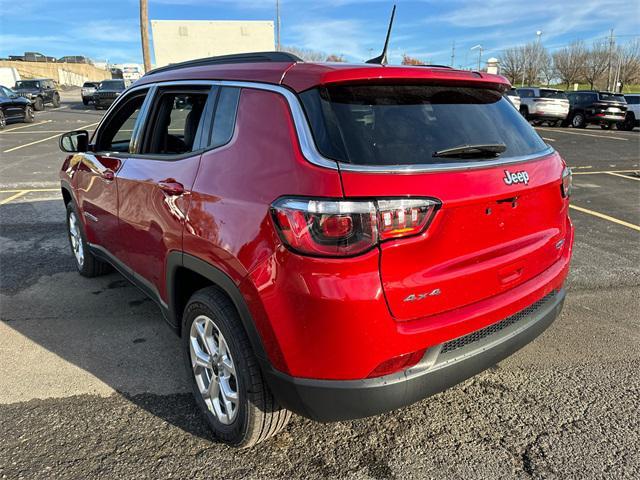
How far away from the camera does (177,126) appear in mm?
3012

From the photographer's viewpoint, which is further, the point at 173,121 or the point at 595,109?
the point at 595,109

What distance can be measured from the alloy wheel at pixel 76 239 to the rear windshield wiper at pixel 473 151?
365cm

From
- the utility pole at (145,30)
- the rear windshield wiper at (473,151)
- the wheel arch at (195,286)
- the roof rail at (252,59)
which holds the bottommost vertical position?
the wheel arch at (195,286)

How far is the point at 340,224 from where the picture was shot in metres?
1.81

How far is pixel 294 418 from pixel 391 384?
92 cm

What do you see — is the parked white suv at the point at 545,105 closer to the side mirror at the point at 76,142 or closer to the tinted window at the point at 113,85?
the tinted window at the point at 113,85

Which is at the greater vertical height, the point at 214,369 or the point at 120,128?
the point at 120,128

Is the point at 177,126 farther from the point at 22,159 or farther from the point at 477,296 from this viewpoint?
the point at 22,159

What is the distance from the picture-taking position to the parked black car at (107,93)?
29.4 m

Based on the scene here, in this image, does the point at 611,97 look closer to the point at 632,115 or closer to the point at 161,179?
the point at 632,115

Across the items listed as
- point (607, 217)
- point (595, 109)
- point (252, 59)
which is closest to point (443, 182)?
point (252, 59)

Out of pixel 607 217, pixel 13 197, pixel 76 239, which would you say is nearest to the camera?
pixel 76 239

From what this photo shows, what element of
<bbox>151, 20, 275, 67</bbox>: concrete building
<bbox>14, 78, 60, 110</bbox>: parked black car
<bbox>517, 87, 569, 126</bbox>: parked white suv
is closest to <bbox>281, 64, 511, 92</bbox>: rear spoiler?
<bbox>517, 87, 569, 126</bbox>: parked white suv

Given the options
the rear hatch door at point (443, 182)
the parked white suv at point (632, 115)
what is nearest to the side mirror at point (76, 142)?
the rear hatch door at point (443, 182)
